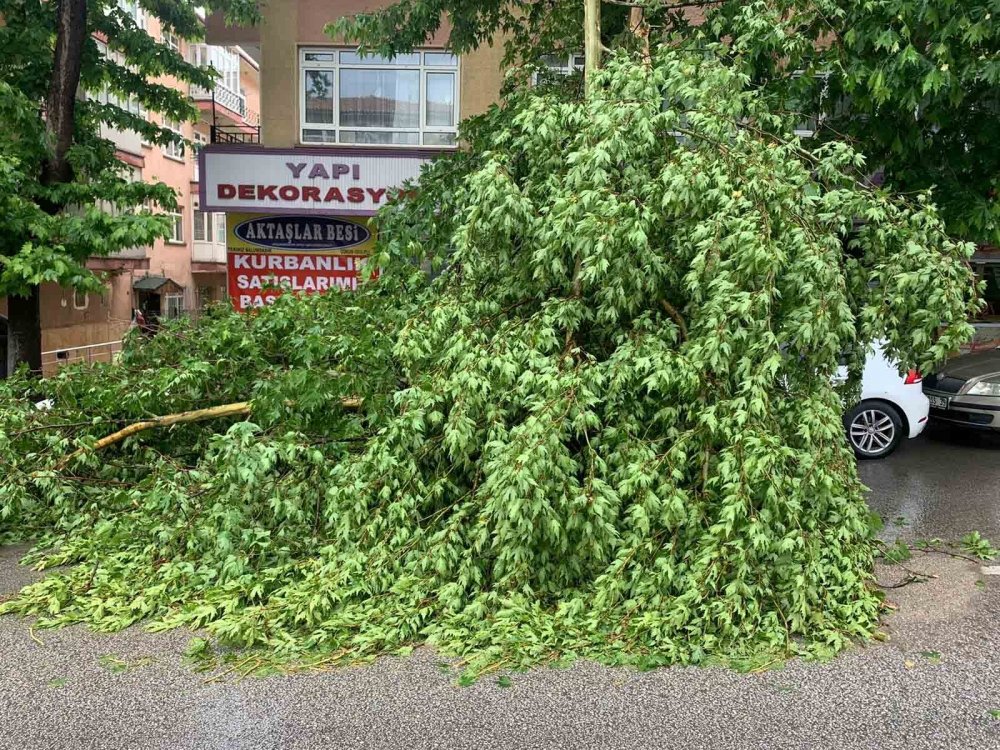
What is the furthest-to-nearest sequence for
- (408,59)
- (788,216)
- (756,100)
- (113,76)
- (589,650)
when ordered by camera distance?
(408,59), (113,76), (756,100), (788,216), (589,650)

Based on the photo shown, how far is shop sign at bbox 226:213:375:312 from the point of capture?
14.4 meters

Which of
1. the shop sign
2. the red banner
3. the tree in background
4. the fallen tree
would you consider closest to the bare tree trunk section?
the tree in background

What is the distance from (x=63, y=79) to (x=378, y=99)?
19.6 feet

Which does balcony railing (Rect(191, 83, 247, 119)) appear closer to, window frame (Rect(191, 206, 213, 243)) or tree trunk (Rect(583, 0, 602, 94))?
window frame (Rect(191, 206, 213, 243))

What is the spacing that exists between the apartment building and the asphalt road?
17593 mm

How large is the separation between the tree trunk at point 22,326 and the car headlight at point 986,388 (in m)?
11.5

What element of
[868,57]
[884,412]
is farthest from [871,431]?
[868,57]

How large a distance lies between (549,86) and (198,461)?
4932mm

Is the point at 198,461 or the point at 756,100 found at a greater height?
the point at 756,100

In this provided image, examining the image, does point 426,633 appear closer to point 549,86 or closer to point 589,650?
point 589,650

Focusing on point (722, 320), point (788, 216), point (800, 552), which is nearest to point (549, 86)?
point (788, 216)

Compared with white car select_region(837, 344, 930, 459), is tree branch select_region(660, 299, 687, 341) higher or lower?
higher

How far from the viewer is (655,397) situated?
5801 millimetres

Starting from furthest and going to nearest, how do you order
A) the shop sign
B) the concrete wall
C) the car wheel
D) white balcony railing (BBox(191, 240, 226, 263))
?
white balcony railing (BBox(191, 240, 226, 263)) → the concrete wall → the shop sign → the car wheel
